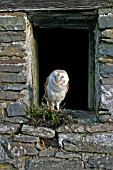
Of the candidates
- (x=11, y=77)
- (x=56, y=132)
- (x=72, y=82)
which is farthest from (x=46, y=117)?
(x=72, y=82)

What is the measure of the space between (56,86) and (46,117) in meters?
0.35

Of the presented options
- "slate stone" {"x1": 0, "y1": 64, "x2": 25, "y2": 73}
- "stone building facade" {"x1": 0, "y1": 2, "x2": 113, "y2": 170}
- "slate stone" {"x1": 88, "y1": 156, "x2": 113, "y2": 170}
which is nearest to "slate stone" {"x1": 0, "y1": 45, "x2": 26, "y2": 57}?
"stone building facade" {"x1": 0, "y1": 2, "x2": 113, "y2": 170}

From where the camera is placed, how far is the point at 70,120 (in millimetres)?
4773

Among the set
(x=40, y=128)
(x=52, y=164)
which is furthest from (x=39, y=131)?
(x=52, y=164)

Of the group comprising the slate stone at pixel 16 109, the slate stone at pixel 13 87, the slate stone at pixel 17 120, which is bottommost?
the slate stone at pixel 17 120

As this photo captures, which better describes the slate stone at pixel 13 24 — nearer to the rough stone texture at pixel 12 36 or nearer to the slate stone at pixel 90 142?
the rough stone texture at pixel 12 36

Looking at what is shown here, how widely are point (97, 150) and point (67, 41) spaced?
2.92 metres

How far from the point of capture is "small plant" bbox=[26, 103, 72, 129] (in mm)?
4742

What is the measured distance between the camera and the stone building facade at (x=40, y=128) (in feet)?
15.2

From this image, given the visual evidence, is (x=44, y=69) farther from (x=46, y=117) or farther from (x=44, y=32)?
(x=46, y=117)

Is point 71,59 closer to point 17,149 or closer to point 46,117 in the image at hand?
point 46,117

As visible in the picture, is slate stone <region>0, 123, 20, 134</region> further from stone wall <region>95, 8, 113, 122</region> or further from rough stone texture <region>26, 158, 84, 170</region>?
stone wall <region>95, 8, 113, 122</region>

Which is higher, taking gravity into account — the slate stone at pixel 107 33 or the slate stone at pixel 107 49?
the slate stone at pixel 107 33

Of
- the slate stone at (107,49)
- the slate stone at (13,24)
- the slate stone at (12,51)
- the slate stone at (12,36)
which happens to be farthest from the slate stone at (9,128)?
the slate stone at (107,49)
